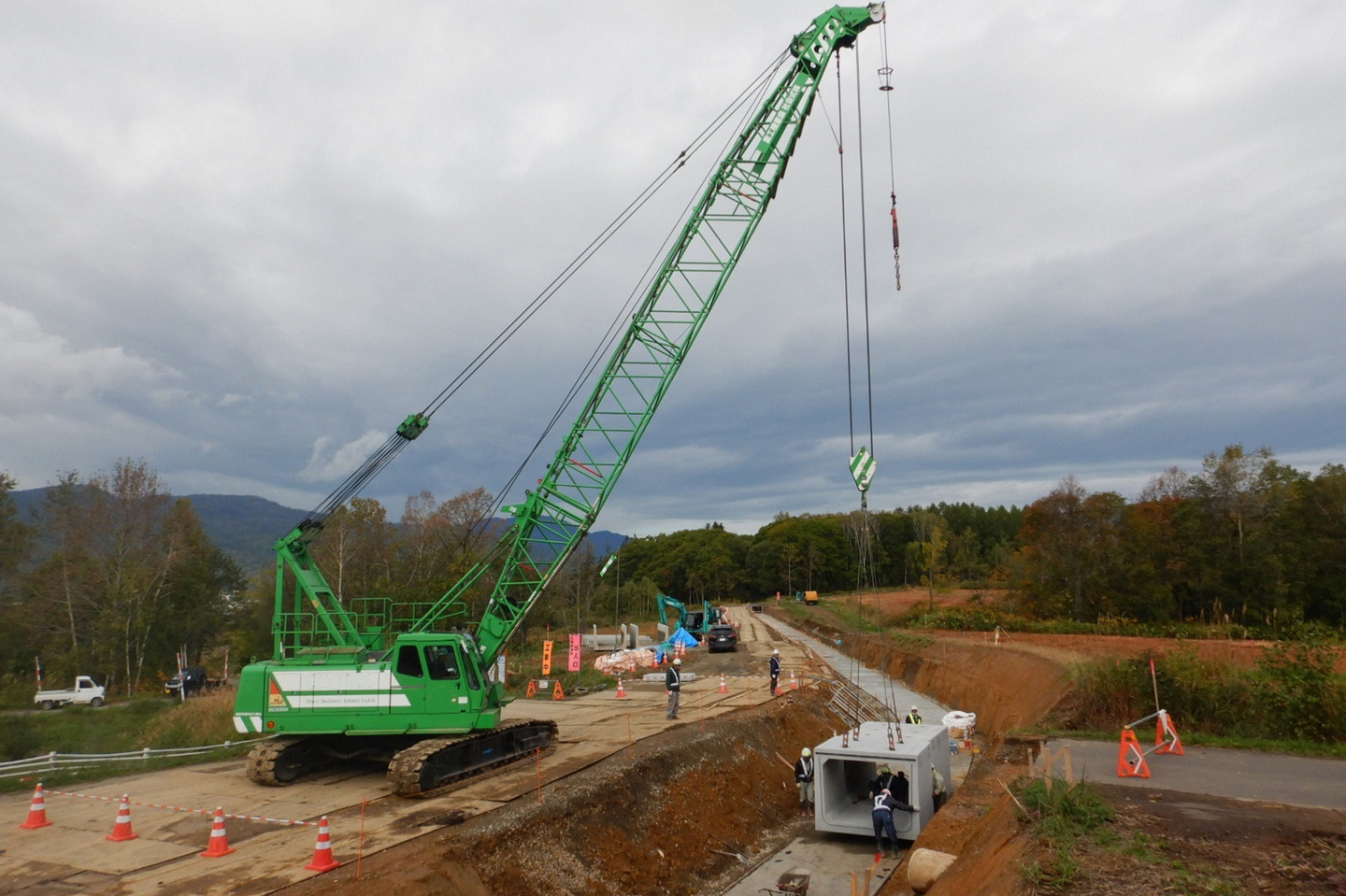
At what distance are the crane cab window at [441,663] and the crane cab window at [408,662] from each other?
21 centimetres

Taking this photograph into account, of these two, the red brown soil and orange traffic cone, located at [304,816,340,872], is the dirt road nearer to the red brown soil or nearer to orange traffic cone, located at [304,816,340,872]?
orange traffic cone, located at [304,816,340,872]

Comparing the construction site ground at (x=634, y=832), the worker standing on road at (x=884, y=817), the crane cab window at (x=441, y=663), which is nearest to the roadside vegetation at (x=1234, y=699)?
the construction site ground at (x=634, y=832)

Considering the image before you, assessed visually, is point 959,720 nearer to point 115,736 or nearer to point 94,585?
point 115,736

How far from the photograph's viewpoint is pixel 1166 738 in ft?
49.4

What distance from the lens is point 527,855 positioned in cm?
1252

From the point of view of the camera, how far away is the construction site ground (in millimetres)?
8875

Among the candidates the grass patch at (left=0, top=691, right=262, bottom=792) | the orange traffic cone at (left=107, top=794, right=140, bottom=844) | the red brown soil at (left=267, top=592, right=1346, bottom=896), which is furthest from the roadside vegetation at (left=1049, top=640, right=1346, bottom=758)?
the grass patch at (left=0, top=691, right=262, bottom=792)

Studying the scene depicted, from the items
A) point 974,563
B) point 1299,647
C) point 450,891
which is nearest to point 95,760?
point 450,891

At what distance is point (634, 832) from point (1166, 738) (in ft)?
35.7

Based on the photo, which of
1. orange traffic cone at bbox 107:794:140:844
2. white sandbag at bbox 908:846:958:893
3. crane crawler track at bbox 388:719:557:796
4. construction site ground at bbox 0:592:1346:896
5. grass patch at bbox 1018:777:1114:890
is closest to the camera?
grass patch at bbox 1018:777:1114:890

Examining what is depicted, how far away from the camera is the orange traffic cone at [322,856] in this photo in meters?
10.6

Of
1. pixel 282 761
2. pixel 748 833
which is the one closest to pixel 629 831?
pixel 748 833

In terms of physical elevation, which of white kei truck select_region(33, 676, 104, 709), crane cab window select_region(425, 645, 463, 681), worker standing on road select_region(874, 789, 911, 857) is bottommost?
white kei truck select_region(33, 676, 104, 709)

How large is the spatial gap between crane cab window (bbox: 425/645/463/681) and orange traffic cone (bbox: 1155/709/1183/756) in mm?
13938
